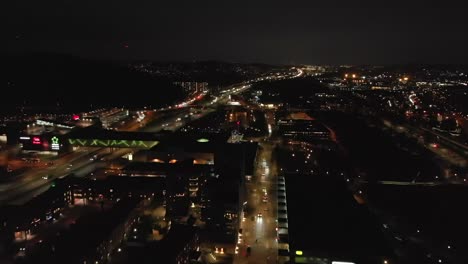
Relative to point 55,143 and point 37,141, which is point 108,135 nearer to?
point 55,143

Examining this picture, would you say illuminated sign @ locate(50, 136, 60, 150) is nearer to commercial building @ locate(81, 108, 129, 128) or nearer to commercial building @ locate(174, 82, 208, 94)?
commercial building @ locate(81, 108, 129, 128)

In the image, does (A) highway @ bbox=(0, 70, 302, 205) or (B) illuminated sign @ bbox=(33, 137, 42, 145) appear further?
(B) illuminated sign @ bbox=(33, 137, 42, 145)

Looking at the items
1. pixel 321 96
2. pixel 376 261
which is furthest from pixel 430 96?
pixel 376 261

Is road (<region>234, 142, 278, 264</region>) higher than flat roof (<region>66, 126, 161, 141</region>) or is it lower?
lower

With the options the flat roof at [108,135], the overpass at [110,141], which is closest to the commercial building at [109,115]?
the flat roof at [108,135]

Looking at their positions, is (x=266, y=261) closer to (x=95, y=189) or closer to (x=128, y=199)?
(x=128, y=199)

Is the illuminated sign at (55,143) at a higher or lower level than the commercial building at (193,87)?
lower

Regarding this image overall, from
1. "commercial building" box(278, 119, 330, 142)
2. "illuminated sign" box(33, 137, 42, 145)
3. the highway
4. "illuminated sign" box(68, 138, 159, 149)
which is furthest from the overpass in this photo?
"commercial building" box(278, 119, 330, 142)

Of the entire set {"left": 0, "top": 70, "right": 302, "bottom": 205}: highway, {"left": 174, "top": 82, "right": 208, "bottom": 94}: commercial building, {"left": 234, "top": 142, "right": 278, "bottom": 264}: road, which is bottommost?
{"left": 234, "top": 142, "right": 278, "bottom": 264}: road

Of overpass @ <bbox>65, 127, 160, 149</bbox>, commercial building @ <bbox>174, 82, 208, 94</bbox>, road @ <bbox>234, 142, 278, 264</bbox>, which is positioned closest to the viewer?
road @ <bbox>234, 142, 278, 264</bbox>

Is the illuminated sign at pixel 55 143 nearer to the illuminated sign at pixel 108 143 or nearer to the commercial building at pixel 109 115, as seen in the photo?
the illuminated sign at pixel 108 143

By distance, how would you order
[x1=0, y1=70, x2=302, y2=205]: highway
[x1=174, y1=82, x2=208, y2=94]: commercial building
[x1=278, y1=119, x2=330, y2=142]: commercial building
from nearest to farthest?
[x1=0, y1=70, x2=302, y2=205]: highway → [x1=278, y1=119, x2=330, y2=142]: commercial building → [x1=174, y1=82, x2=208, y2=94]: commercial building
